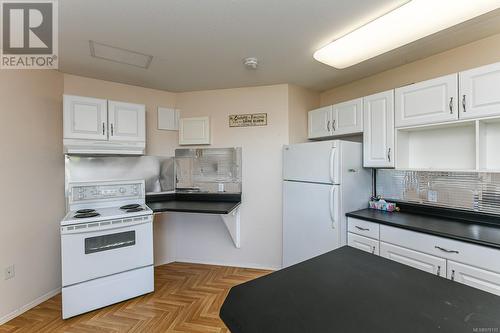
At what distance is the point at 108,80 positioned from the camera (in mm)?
2740

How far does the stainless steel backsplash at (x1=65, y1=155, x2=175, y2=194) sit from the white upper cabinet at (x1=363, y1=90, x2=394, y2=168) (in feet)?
7.98

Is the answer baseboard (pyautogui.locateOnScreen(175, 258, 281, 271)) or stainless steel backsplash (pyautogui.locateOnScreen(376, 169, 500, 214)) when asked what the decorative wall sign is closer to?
stainless steel backsplash (pyautogui.locateOnScreen(376, 169, 500, 214))

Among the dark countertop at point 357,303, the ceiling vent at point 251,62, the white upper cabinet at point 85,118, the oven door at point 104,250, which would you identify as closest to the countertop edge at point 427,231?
the dark countertop at point 357,303

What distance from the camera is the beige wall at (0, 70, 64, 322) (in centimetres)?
198

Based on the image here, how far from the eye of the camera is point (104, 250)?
7.00 feet

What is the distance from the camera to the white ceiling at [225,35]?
1.48 m

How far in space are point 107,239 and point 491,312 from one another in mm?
2564

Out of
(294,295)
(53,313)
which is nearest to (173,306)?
(53,313)

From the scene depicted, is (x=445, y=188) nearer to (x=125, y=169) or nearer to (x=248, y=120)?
(x=248, y=120)

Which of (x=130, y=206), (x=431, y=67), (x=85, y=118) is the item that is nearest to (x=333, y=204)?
(x=431, y=67)

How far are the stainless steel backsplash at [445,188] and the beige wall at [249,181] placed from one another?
1.24 meters

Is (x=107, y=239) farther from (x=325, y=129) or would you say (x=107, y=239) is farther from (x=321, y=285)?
(x=325, y=129)

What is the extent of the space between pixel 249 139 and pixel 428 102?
6.12 feet

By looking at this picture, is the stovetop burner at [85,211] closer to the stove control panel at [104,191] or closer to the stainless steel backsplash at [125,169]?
the stove control panel at [104,191]
